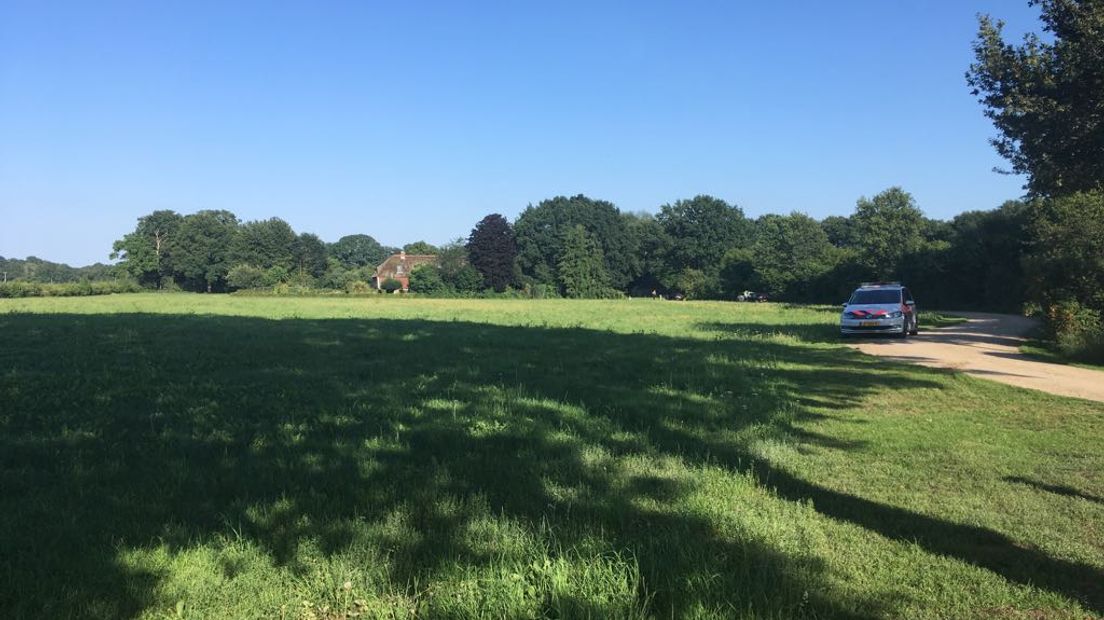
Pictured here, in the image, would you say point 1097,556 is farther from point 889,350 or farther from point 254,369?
point 889,350

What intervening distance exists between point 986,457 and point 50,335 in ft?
69.6

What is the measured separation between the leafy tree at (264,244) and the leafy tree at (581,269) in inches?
1975

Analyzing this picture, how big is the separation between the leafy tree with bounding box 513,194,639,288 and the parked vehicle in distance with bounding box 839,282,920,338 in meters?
83.8

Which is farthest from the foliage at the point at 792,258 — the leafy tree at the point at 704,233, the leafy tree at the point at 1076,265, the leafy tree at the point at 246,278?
the leafy tree at the point at 246,278

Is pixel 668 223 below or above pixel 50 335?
above

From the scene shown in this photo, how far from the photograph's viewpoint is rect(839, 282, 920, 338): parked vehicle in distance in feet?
73.0

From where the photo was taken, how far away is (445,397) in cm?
974

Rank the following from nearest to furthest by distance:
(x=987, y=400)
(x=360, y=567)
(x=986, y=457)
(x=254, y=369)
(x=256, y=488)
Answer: (x=360, y=567) → (x=256, y=488) → (x=986, y=457) → (x=987, y=400) → (x=254, y=369)

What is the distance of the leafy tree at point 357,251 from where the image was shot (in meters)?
171

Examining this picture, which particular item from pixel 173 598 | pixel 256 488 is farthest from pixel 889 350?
pixel 173 598

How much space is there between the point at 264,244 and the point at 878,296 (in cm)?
10890

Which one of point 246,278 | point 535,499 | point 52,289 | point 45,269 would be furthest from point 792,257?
point 45,269

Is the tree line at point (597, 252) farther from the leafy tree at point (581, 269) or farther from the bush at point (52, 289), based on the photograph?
the bush at point (52, 289)

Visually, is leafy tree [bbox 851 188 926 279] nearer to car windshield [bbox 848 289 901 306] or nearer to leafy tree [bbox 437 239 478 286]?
car windshield [bbox 848 289 901 306]
